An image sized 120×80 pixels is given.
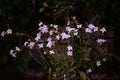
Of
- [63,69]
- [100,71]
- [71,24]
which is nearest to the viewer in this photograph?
[63,69]

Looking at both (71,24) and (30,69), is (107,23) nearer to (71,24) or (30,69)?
(71,24)

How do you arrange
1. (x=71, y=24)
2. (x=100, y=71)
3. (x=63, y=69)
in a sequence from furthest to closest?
(x=100, y=71) < (x=71, y=24) < (x=63, y=69)

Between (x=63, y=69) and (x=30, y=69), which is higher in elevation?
(x=30, y=69)

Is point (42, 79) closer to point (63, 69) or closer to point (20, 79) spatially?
point (20, 79)

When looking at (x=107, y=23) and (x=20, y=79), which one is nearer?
(x=107, y=23)

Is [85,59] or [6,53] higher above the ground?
[6,53]

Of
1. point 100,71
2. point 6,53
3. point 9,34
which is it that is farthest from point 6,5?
point 100,71

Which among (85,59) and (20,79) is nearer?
(85,59)

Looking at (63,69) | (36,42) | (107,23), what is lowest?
(63,69)
